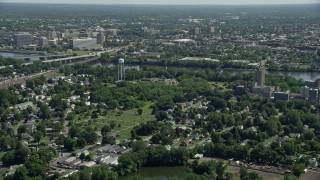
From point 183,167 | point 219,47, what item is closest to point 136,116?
point 183,167

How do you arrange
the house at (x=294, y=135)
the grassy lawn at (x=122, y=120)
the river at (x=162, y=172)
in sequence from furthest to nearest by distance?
1. the grassy lawn at (x=122, y=120)
2. the house at (x=294, y=135)
3. the river at (x=162, y=172)

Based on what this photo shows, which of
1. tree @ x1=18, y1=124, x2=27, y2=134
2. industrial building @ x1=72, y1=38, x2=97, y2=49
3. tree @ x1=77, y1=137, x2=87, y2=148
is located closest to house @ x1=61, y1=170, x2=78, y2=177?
tree @ x1=77, y1=137, x2=87, y2=148

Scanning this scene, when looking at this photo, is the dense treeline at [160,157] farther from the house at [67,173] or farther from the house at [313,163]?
the house at [313,163]

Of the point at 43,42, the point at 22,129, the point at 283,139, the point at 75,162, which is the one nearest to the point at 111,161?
the point at 75,162

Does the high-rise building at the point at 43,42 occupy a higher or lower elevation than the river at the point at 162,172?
higher

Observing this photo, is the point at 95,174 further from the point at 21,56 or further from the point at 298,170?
the point at 21,56

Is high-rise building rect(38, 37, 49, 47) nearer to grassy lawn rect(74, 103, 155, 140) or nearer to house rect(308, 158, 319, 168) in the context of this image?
grassy lawn rect(74, 103, 155, 140)

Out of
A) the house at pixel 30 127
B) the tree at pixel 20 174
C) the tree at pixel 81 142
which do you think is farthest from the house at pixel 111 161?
the house at pixel 30 127
